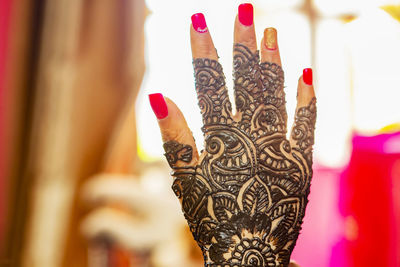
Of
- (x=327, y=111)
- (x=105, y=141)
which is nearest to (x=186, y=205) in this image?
(x=105, y=141)

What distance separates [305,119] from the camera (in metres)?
0.72

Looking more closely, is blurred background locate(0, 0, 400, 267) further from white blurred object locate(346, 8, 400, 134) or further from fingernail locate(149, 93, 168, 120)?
fingernail locate(149, 93, 168, 120)

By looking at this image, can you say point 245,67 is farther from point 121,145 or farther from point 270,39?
point 121,145

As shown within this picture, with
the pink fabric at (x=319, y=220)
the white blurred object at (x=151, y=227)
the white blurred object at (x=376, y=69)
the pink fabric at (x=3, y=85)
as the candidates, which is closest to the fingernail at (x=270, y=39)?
the white blurred object at (x=151, y=227)

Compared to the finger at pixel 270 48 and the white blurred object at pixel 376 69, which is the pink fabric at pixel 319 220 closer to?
the white blurred object at pixel 376 69

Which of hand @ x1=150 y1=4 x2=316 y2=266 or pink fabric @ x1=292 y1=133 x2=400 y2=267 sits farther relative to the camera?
pink fabric @ x1=292 y1=133 x2=400 y2=267

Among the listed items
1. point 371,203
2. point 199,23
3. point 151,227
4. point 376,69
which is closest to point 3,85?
point 151,227

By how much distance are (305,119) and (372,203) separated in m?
0.97

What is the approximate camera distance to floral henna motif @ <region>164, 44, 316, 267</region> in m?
0.69

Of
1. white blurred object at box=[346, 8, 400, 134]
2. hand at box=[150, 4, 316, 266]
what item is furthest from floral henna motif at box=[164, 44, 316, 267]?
white blurred object at box=[346, 8, 400, 134]

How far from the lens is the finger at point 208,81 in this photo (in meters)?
0.69

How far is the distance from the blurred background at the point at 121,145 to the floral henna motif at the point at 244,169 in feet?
3.08

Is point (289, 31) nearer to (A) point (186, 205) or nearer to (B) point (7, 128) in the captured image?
(B) point (7, 128)

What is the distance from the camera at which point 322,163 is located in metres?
3.10
